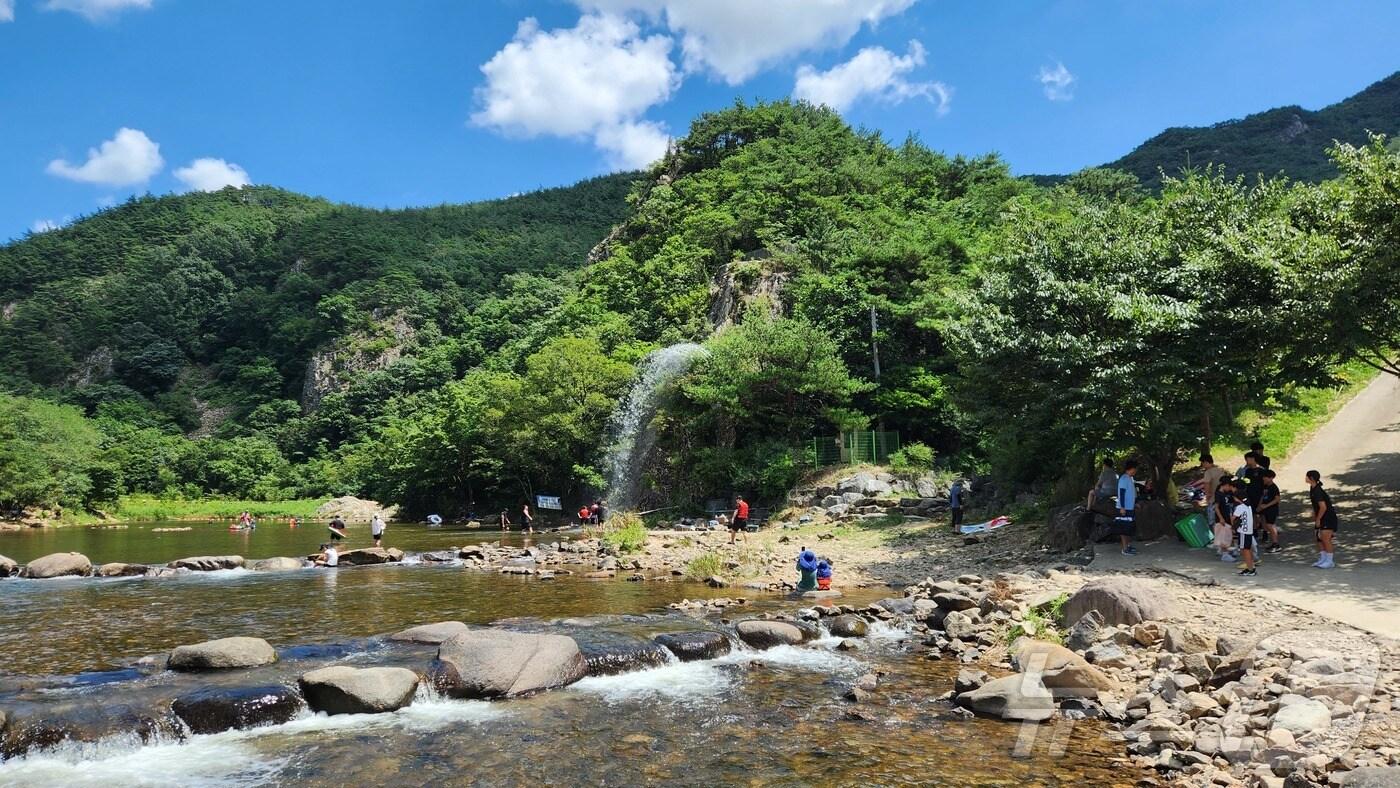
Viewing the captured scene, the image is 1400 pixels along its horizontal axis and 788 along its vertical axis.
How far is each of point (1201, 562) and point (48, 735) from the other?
17322mm

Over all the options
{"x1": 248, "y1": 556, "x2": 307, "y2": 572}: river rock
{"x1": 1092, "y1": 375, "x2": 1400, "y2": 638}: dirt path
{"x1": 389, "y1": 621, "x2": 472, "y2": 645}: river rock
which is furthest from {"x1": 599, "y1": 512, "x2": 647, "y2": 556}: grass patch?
{"x1": 1092, "y1": 375, "x2": 1400, "y2": 638}: dirt path

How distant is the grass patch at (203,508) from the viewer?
205 ft

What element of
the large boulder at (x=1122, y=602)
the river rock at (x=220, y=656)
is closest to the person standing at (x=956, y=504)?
the large boulder at (x=1122, y=602)

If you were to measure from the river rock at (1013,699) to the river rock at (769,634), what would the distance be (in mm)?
3903

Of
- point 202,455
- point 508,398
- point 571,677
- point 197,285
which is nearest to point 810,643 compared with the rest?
point 571,677

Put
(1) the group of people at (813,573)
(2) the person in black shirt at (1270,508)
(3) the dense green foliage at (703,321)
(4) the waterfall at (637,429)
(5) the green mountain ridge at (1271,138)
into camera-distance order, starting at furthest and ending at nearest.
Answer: (5) the green mountain ridge at (1271,138)
(4) the waterfall at (637,429)
(1) the group of people at (813,573)
(3) the dense green foliage at (703,321)
(2) the person in black shirt at (1270,508)

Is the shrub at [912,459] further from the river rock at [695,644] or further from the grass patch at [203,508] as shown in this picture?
the grass patch at [203,508]

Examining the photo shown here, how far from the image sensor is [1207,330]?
1614cm

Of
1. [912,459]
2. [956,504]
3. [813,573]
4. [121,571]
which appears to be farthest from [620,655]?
[912,459]

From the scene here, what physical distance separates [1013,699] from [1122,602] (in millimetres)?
3331

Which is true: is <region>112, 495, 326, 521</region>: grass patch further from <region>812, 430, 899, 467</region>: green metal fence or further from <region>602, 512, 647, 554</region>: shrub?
<region>812, 430, 899, 467</region>: green metal fence

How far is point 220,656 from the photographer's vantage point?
35.6 feet

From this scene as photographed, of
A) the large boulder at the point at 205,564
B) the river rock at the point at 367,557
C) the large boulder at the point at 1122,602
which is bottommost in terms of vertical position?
the river rock at the point at 367,557

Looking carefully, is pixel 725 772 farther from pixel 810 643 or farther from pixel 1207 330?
pixel 1207 330
